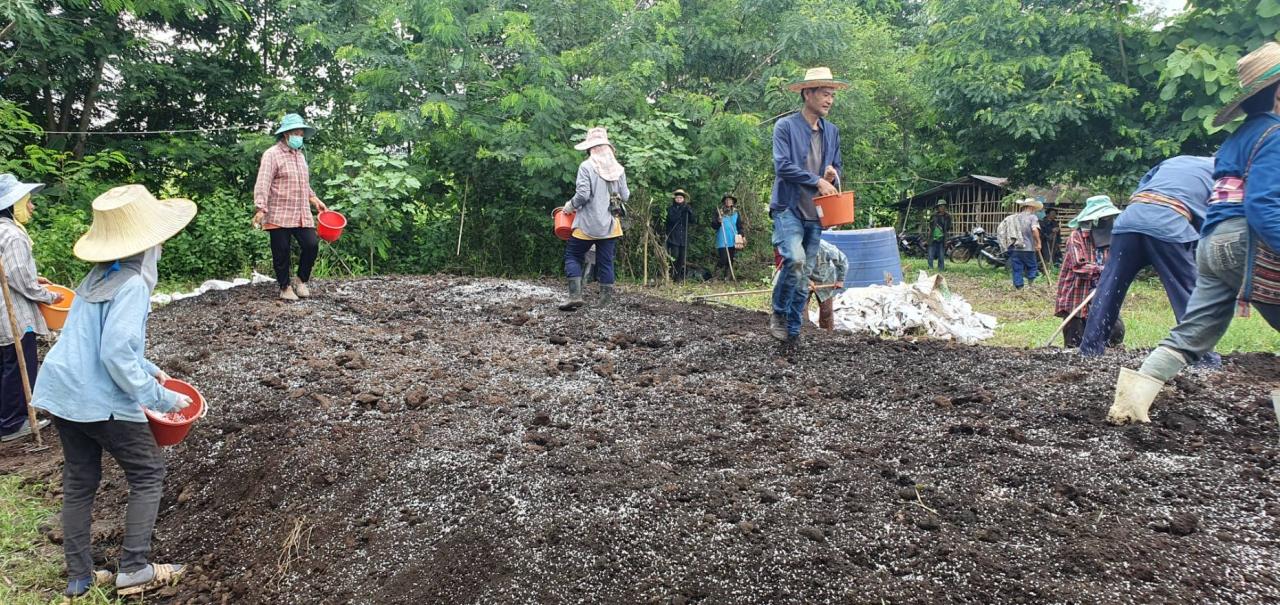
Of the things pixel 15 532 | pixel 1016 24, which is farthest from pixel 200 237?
pixel 1016 24

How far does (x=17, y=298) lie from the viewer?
425 cm

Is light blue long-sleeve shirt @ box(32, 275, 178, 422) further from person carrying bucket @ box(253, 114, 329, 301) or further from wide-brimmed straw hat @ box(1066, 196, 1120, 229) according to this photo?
wide-brimmed straw hat @ box(1066, 196, 1120, 229)

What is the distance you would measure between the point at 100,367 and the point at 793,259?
3474mm

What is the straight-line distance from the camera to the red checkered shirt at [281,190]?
632cm

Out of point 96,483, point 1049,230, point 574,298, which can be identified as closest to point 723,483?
point 96,483

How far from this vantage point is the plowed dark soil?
2.40m

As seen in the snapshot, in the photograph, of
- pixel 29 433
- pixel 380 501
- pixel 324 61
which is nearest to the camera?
pixel 380 501

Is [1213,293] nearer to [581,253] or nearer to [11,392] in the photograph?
[581,253]

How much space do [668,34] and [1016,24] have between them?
5.98m

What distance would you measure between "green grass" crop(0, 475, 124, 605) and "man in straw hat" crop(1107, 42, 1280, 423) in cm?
404

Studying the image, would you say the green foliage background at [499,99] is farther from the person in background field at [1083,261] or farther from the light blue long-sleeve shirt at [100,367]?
the light blue long-sleeve shirt at [100,367]

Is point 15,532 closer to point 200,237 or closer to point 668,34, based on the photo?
point 200,237

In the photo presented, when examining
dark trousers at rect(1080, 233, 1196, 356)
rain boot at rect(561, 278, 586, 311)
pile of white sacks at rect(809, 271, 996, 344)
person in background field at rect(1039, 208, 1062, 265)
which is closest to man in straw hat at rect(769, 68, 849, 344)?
dark trousers at rect(1080, 233, 1196, 356)

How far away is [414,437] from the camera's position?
3674 mm
